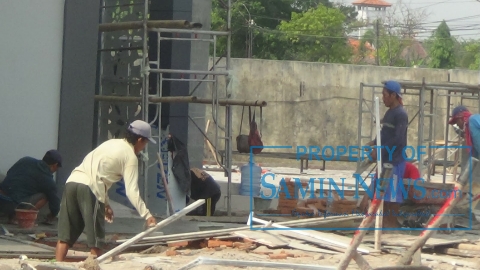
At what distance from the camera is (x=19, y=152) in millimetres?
10656

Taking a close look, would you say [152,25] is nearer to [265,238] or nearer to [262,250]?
[265,238]

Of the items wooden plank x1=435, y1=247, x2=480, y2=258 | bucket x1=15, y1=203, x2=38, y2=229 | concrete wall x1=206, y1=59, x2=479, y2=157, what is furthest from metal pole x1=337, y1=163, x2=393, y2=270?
concrete wall x1=206, y1=59, x2=479, y2=157

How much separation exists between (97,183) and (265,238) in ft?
7.33

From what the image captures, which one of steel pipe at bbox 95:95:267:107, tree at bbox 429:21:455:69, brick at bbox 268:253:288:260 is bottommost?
brick at bbox 268:253:288:260

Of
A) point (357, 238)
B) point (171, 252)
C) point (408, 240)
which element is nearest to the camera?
point (357, 238)

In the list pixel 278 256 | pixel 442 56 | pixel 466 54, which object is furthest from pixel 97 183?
pixel 466 54

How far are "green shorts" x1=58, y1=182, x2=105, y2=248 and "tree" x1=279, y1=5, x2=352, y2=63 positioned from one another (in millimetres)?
30653

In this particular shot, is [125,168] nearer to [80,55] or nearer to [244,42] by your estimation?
[80,55]

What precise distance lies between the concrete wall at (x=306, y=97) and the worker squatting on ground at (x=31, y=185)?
16107 millimetres

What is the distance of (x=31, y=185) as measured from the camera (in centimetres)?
1002

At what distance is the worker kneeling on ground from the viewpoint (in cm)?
1167

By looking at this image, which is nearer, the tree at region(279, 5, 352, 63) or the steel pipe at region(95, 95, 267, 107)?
the steel pipe at region(95, 95, 267, 107)

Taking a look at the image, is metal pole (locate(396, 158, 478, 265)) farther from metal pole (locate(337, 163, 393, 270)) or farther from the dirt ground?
metal pole (locate(337, 163, 393, 270))

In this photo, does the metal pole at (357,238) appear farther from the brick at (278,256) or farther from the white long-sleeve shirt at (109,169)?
the white long-sleeve shirt at (109,169)
